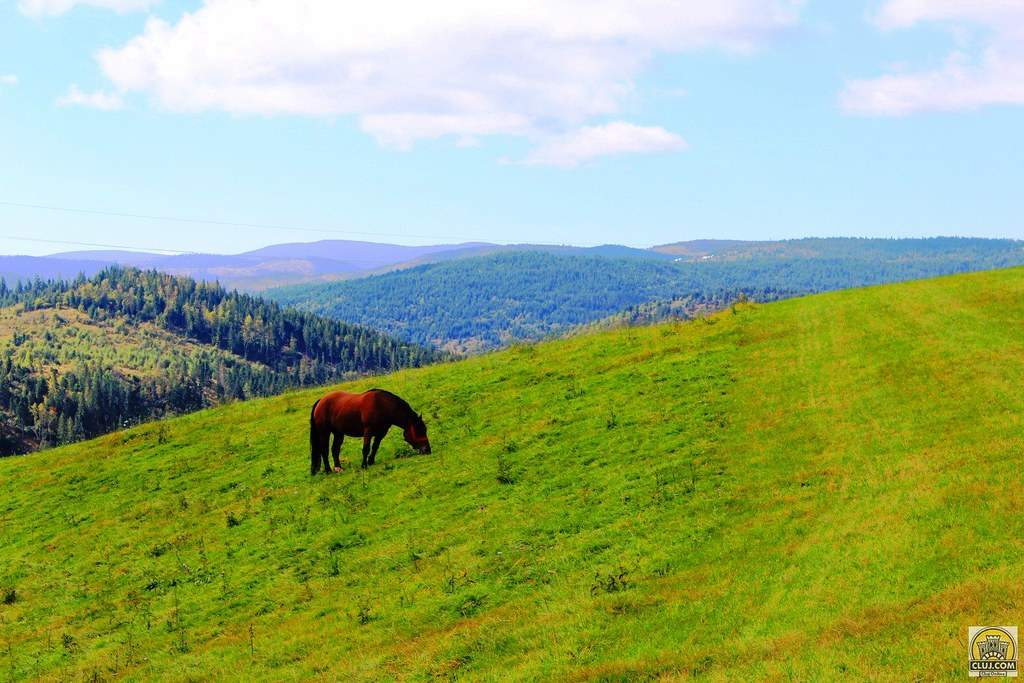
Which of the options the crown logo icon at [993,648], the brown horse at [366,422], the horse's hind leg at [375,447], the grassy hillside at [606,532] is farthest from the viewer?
the brown horse at [366,422]

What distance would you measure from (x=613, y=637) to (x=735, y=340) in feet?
84.5

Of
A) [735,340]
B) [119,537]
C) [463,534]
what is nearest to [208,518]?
[119,537]

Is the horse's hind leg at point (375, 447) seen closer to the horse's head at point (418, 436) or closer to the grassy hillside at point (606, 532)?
the grassy hillside at point (606, 532)

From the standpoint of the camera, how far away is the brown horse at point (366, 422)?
31.8m

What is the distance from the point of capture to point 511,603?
18.2 metres

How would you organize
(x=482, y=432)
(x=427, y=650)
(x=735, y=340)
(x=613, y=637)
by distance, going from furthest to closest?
(x=735, y=340), (x=482, y=432), (x=427, y=650), (x=613, y=637)

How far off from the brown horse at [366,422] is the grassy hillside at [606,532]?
0.92 m

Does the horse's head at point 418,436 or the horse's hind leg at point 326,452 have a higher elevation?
the horse's head at point 418,436

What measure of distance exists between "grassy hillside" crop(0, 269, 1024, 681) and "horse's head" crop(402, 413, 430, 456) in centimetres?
65

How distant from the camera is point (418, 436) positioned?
32.1m

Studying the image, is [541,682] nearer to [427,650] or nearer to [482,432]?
[427,650]
